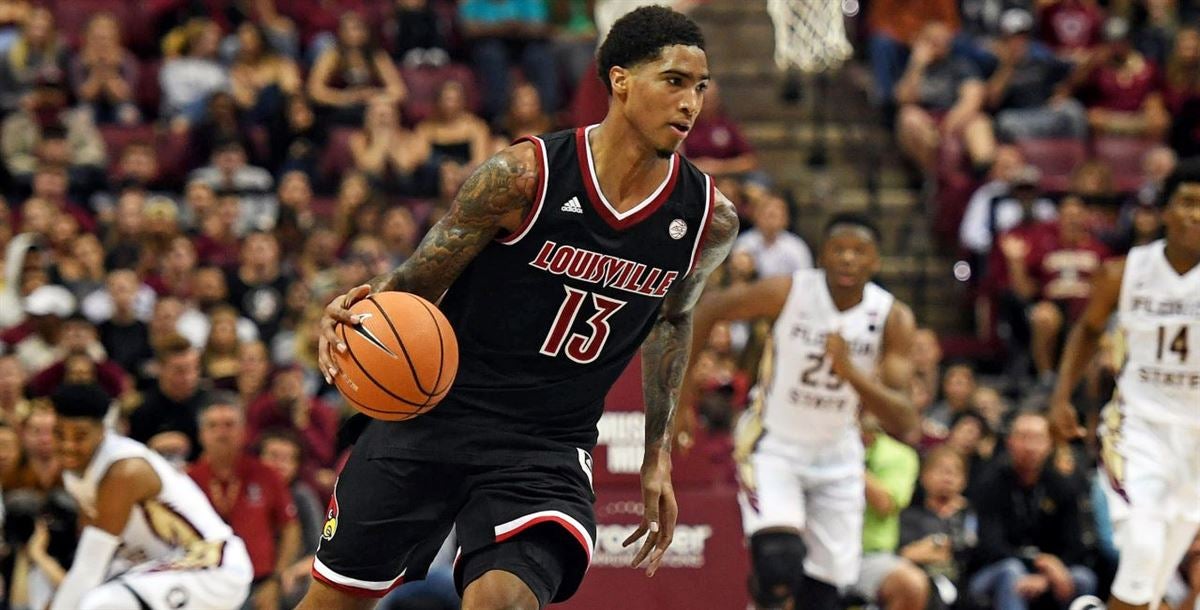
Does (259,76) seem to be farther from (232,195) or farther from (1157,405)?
(1157,405)

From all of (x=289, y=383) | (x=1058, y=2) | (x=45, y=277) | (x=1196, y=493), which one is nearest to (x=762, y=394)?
(x=1196, y=493)

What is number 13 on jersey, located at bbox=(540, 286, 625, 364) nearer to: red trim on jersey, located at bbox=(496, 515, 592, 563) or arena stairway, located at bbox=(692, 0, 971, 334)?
red trim on jersey, located at bbox=(496, 515, 592, 563)

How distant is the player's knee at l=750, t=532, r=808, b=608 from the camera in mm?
7211

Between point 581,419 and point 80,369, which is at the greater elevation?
point 581,419

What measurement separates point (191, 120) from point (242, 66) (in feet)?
2.04

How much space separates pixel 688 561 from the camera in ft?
25.3

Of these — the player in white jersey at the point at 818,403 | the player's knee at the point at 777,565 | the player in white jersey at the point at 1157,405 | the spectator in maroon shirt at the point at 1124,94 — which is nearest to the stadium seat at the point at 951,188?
the spectator in maroon shirt at the point at 1124,94

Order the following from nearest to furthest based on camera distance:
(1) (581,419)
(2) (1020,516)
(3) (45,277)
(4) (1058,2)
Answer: (1) (581,419), (2) (1020,516), (3) (45,277), (4) (1058,2)

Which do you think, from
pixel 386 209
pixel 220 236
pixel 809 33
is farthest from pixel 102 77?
pixel 809 33

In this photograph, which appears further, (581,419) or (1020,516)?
(1020,516)

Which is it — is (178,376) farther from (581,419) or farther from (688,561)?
(581,419)

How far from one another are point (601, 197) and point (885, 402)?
9.18 ft

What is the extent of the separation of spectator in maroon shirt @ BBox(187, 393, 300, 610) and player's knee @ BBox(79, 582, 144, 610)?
66.8 inches

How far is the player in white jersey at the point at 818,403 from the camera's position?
7398mm
